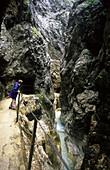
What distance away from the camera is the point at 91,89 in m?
8.16

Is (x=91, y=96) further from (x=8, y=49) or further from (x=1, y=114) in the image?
(x=8, y=49)

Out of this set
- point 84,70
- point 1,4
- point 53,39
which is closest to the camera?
point 1,4

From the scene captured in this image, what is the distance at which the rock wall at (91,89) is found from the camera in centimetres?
489

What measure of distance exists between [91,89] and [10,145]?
23.7 feet

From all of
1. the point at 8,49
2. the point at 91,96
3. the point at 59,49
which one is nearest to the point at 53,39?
the point at 59,49

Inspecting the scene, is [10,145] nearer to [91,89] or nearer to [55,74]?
[91,89]

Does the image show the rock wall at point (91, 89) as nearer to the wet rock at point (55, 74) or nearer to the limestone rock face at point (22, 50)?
the limestone rock face at point (22, 50)

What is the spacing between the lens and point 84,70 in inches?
353

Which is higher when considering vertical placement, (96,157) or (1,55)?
(1,55)

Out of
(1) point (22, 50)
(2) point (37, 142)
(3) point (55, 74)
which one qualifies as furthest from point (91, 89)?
(3) point (55, 74)

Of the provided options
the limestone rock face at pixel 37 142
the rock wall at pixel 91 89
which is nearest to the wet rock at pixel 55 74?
the rock wall at pixel 91 89

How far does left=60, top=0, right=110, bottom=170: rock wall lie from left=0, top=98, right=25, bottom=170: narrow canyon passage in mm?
4131

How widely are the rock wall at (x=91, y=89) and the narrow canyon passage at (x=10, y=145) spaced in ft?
13.6

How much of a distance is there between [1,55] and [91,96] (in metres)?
7.95
